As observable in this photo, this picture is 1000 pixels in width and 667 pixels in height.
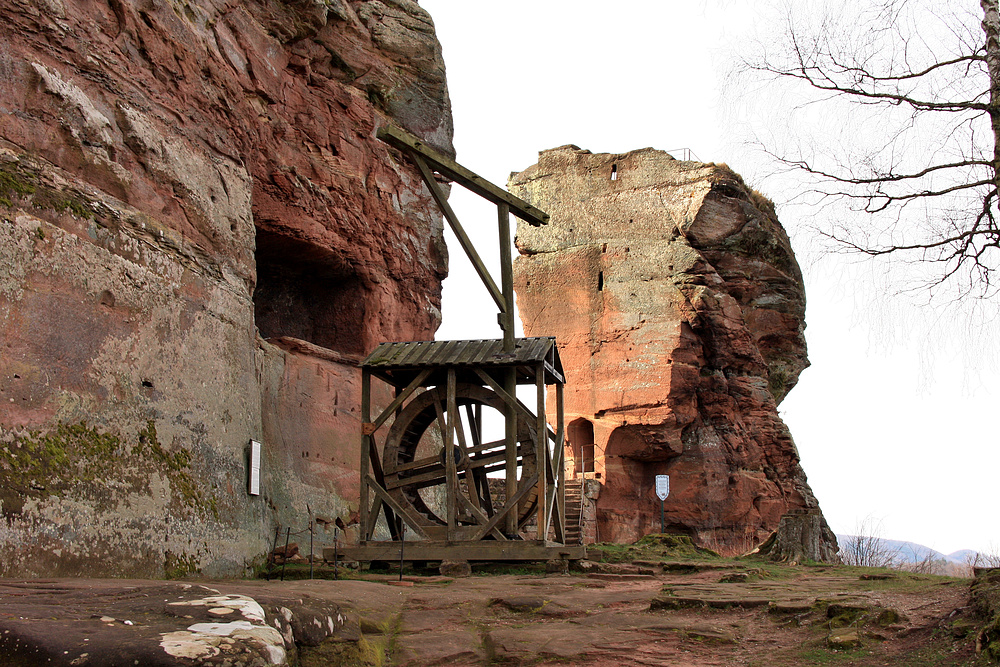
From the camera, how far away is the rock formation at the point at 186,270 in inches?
311

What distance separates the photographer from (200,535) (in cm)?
970

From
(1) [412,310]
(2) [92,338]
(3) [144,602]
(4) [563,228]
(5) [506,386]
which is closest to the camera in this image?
(3) [144,602]

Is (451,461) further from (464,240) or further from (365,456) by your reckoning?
(464,240)

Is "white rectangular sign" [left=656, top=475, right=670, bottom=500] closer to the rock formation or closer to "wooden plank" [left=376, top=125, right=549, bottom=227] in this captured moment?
the rock formation

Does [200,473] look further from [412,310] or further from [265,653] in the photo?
[412,310]

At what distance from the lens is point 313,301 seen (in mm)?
16062

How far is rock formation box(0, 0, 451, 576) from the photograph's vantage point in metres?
7.89

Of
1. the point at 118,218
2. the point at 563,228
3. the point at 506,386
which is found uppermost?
the point at 563,228

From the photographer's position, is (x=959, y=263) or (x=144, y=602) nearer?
(x=144, y=602)

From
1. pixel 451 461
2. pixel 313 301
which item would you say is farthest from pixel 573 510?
pixel 451 461

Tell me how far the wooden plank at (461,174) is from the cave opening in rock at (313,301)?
121 inches

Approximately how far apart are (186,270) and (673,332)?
21.0m

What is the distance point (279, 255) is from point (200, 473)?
5760 mm

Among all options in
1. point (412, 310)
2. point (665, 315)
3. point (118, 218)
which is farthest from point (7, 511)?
point (665, 315)
